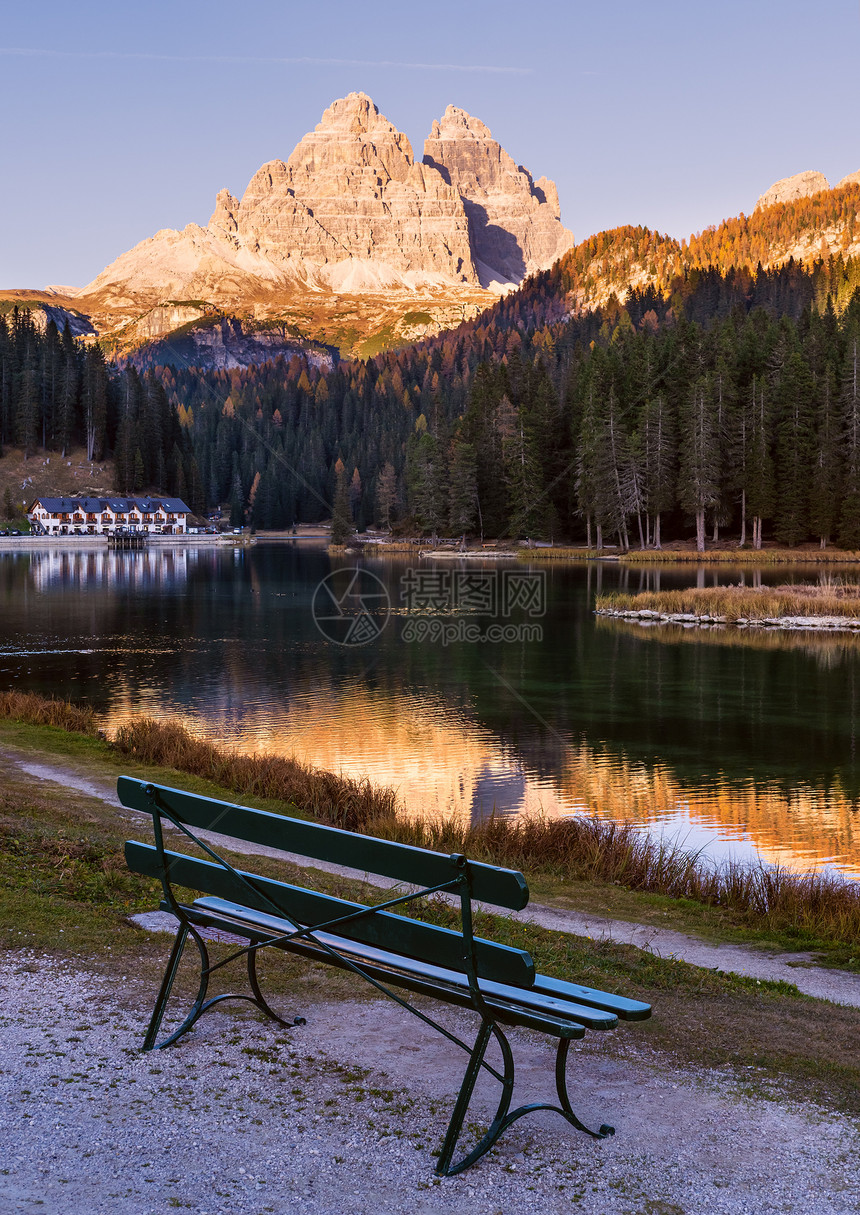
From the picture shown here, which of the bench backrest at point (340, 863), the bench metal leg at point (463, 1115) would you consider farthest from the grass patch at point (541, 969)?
the bench metal leg at point (463, 1115)

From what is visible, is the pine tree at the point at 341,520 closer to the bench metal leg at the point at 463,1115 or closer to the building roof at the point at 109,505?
the building roof at the point at 109,505

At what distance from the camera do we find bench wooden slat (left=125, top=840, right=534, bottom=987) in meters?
5.14

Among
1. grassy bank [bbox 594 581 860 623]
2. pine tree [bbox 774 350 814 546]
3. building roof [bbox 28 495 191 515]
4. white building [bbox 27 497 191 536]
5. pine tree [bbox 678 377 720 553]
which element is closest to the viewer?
grassy bank [bbox 594 581 860 623]

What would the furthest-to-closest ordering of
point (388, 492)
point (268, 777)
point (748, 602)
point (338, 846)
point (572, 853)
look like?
1. point (388, 492)
2. point (748, 602)
3. point (268, 777)
4. point (572, 853)
5. point (338, 846)

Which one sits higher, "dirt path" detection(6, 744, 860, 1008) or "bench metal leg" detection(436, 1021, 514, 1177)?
"bench metal leg" detection(436, 1021, 514, 1177)

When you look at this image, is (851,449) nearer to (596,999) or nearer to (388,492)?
(388,492)

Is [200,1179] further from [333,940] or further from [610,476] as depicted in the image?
[610,476]

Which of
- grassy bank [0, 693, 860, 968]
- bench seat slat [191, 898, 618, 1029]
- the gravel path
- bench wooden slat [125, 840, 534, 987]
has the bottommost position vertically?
grassy bank [0, 693, 860, 968]

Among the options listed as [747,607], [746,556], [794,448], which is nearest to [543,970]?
[747,607]

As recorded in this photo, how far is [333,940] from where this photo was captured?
612 cm

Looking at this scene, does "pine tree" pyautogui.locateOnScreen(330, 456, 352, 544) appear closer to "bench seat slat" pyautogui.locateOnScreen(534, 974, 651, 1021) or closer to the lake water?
the lake water

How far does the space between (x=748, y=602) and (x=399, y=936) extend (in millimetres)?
46600

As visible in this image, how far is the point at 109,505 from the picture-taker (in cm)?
16088

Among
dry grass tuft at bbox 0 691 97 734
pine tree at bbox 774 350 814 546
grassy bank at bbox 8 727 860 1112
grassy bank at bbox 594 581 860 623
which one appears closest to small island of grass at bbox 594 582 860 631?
grassy bank at bbox 594 581 860 623
